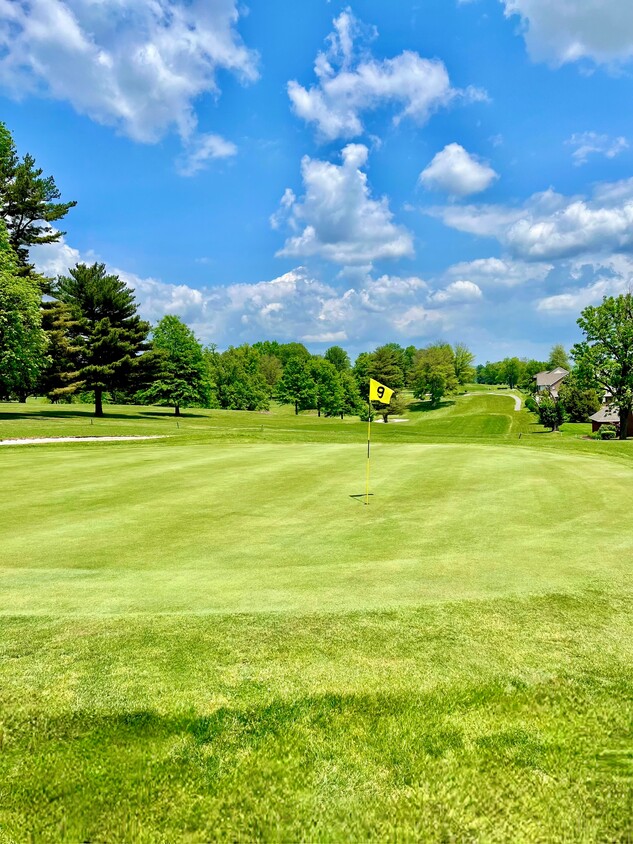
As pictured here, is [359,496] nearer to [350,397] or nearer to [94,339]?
[94,339]

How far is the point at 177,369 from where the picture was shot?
5784 centimetres

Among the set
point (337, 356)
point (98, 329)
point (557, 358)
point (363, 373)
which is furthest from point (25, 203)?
point (557, 358)

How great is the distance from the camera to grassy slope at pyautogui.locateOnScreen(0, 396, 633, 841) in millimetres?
2594

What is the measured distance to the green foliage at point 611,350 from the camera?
40.7 m

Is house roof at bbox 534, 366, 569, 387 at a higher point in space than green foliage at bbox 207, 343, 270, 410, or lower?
higher

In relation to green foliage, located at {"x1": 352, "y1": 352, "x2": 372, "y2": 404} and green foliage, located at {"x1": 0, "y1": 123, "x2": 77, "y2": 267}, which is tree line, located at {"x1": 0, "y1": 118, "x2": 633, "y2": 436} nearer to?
green foliage, located at {"x1": 0, "y1": 123, "x2": 77, "y2": 267}

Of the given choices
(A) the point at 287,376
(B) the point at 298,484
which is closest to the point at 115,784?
(B) the point at 298,484

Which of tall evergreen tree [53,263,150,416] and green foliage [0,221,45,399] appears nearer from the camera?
green foliage [0,221,45,399]

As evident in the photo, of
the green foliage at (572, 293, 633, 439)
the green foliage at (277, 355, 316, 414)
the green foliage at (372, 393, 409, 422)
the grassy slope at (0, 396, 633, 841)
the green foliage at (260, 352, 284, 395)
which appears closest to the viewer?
the grassy slope at (0, 396, 633, 841)

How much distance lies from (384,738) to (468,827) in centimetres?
72

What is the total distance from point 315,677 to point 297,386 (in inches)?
3185

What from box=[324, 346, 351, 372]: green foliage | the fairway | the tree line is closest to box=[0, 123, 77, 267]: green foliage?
the tree line

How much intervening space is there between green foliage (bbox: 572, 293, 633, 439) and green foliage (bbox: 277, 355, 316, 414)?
158 feet

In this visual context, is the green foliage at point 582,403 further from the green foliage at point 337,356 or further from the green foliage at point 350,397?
the green foliage at point 337,356
